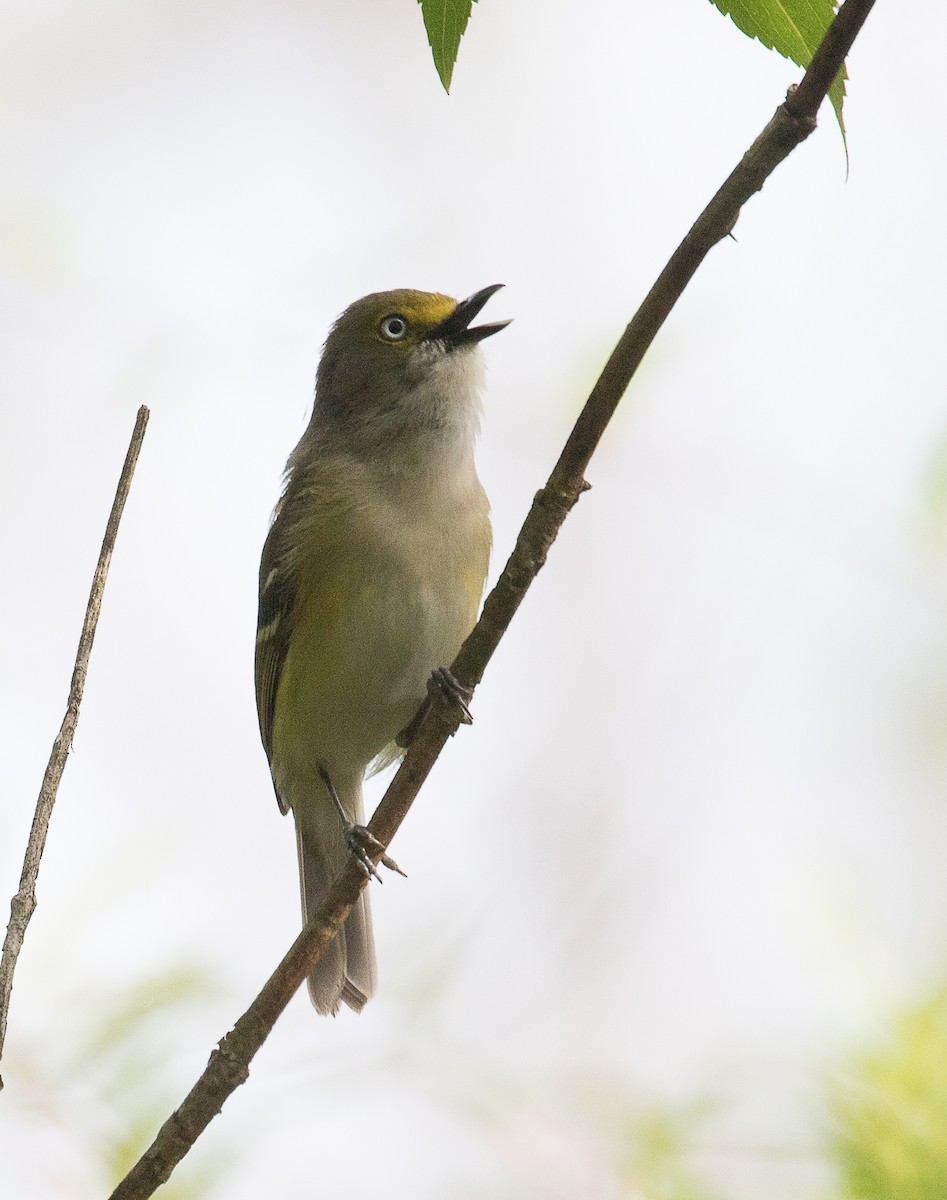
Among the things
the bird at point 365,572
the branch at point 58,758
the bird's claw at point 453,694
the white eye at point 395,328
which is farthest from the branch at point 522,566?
the white eye at point 395,328

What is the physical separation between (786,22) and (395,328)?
4.01m

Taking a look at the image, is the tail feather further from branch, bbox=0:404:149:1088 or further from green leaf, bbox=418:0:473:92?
green leaf, bbox=418:0:473:92

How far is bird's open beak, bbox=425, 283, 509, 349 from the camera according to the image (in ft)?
17.4

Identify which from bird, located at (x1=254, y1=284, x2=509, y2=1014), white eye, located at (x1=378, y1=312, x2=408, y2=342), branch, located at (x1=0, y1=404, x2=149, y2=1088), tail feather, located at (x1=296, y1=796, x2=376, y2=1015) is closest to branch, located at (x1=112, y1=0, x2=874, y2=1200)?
branch, located at (x1=0, y1=404, x2=149, y2=1088)

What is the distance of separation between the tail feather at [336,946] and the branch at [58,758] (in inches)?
123

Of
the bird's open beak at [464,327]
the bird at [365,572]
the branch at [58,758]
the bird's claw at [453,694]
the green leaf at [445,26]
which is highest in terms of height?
the bird's open beak at [464,327]

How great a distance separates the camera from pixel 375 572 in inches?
198

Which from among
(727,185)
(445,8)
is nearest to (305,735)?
(727,185)

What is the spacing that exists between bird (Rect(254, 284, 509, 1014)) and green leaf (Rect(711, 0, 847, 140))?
3.29m

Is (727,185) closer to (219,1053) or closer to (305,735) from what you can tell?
(219,1053)

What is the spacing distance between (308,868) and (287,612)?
1319 mm

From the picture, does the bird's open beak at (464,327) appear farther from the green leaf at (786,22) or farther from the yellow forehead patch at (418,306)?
the green leaf at (786,22)

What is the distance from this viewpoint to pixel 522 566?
282 cm

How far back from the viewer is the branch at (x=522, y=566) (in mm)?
2221
